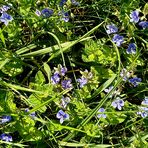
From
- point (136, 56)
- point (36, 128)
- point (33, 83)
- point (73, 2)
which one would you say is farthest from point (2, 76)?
point (136, 56)

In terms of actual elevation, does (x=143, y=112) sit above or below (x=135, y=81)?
below

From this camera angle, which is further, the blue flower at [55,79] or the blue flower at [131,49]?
the blue flower at [131,49]

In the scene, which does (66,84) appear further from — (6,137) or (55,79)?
(6,137)

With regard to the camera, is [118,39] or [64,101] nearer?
[64,101]

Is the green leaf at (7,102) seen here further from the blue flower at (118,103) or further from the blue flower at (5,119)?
the blue flower at (118,103)

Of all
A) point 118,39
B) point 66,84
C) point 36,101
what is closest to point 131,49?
point 118,39

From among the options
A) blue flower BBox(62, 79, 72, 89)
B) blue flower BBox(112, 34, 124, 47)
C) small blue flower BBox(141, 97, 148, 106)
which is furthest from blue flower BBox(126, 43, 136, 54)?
blue flower BBox(62, 79, 72, 89)

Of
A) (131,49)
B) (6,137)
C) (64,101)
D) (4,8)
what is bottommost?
(6,137)

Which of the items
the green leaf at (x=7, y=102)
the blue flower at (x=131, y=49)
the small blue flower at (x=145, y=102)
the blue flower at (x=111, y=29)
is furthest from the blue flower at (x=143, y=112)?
the green leaf at (x=7, y=102)

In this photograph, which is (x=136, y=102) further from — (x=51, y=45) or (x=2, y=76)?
(x=2, y=76)
